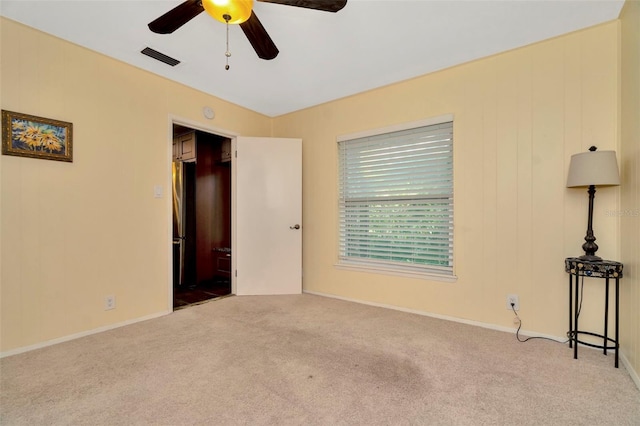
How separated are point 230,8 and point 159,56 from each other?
62.1 inches

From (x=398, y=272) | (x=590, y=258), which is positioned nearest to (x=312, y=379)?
(x=398, y=272)

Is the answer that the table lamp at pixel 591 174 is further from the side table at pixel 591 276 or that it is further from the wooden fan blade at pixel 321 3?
the wooden fan blade at pixel 321 3

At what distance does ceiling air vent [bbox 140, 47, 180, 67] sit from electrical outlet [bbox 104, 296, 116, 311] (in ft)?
7.50

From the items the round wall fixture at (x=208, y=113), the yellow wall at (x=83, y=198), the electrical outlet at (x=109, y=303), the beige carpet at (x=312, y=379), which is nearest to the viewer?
the beige carpet at (x=312, y=379)

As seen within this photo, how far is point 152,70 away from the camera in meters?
3.00

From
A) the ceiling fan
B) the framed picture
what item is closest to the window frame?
the ceiling fan

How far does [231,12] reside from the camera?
64.7 inches

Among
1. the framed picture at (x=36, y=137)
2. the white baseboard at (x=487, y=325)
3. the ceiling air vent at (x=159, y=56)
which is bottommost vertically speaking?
the white baseboard at (x=487, y=325)

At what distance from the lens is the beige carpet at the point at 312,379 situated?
152cm

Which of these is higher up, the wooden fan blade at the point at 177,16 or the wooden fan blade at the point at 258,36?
the wooden fan blade at the point at 177,16

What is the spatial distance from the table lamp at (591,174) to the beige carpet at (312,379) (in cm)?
82

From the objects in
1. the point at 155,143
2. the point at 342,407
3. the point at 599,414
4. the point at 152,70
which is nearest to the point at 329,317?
the point at 342,407

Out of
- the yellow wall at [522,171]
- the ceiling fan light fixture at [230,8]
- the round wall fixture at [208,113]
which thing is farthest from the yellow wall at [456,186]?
the ceiling fan light fixture at [230,8]

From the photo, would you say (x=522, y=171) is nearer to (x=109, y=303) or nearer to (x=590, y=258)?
(x=590, y=258)
